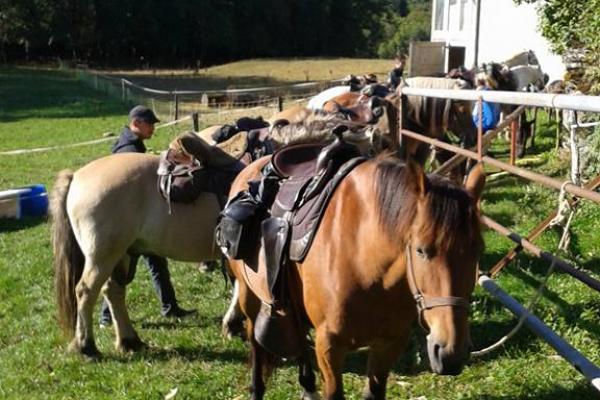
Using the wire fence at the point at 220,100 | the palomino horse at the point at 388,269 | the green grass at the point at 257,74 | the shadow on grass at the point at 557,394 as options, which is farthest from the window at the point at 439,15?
the palomino horse at the point at 388,269

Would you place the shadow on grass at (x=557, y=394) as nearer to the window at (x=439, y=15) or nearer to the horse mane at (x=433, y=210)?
the horse mane at (x=433, y=210)

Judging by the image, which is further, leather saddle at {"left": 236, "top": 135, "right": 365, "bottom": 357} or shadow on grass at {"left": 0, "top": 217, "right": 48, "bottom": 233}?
shadow on grass at {"left": 0, "top": 217, "right": 48, "bottom": 233}

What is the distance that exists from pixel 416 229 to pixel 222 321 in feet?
11.6

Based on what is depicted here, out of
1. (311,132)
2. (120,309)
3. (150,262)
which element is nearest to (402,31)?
(150,262)

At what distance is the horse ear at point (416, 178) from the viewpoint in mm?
2834

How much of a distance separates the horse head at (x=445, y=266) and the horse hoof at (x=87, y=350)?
10.9 ft

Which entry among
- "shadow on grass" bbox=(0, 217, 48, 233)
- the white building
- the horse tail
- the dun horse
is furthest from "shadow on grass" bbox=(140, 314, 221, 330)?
the white building

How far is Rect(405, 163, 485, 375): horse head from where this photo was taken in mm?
2711

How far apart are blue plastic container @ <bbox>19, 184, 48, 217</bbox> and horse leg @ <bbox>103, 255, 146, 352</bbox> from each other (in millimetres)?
5529

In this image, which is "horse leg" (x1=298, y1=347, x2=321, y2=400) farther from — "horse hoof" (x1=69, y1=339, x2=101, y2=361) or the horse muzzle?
"horse hoof" (x1=69, y1=339, x2=101, y2=361)

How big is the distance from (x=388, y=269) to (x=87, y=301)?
2.97 m

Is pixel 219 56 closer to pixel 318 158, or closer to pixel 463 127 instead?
pixel 463 127

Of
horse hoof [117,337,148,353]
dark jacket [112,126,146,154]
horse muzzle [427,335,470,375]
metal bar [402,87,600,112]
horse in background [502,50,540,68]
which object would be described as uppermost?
horse in background [502,50,540,68]

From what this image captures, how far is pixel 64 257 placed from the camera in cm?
525
